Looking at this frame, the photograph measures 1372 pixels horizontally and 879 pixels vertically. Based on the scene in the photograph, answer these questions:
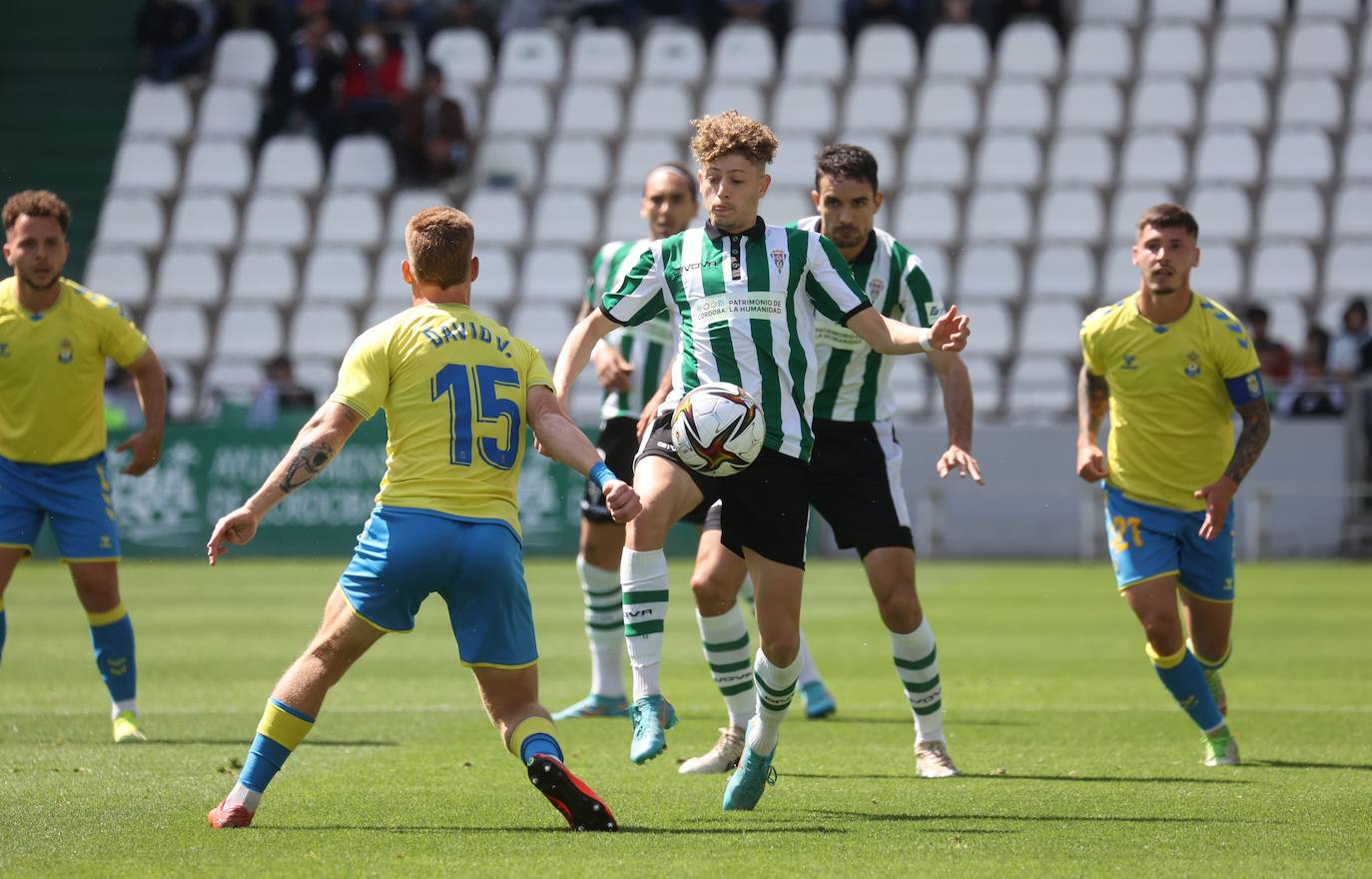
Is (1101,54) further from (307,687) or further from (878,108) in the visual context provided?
(307,687)

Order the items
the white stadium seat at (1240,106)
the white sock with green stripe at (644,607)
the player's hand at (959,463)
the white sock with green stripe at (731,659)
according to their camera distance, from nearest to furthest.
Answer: the white sock with green stripe at (644,607), the player's hand at (959,463), the white sock with green stripe at (731,659), the white stadium seat at (1240,106)

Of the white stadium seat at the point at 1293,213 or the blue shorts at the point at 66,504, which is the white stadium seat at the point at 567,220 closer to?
the white stadium seat at the point at 1293,213

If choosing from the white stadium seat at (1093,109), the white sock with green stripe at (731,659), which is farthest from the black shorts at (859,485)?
the white stadium seat at (1093,109)

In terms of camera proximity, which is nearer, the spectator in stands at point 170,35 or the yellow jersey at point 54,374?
the yellow jersey at point 54,374

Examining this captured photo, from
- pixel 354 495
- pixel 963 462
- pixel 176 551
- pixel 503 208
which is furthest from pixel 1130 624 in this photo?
pixel 503 208

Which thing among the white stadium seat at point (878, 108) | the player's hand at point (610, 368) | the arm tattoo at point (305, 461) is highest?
the white stadium seat at point (878, 108)

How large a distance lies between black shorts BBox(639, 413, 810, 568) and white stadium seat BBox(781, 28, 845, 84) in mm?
19880

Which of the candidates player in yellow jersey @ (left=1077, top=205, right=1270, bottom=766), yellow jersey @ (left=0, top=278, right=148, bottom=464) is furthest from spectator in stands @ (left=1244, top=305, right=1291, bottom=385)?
yellow jersey @ (left=0, top=278, right=148, bottom=464)

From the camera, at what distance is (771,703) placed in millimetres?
6430

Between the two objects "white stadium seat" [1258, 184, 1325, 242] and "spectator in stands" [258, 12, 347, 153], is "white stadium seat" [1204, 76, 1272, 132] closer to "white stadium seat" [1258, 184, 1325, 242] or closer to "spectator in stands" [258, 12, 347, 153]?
"white stadium seat" [1258, 184, 1325, 242]

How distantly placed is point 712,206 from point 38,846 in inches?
121

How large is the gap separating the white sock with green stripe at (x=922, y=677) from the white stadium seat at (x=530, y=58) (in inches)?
795

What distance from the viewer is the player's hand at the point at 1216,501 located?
7.53 meters

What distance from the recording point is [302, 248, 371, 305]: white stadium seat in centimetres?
2422
